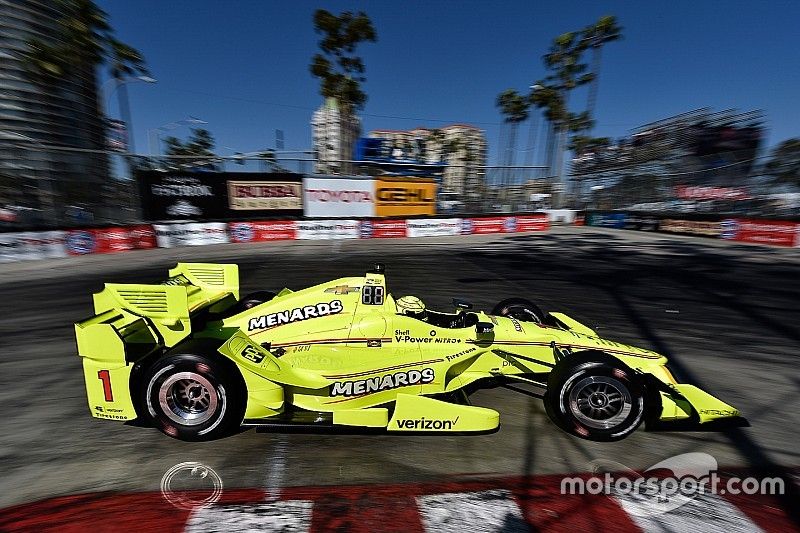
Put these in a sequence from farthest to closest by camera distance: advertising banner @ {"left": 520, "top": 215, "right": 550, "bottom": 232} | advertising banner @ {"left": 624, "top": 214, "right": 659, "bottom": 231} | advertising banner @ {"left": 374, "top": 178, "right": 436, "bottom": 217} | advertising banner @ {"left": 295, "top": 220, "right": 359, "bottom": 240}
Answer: advertising banner @ {"left": 520, "top": 215, "right": 550, "bottom": 232} → advertising banner @ {"left": 624, "top": 214, "right": 659, "bottom": 231} → advertising banner @ {"left": 374, "top": 178, "right": 436, "bottom": 217} → advertising banner @ {"left": 295, "top": 220, "right": 359, "bottom": 240}

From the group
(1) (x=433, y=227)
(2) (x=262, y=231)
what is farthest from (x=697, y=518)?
(1) (x=433, y=227)

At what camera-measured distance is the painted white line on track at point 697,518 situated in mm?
2824

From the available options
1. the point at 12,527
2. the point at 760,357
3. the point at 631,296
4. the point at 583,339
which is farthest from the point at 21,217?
the point at 760,357

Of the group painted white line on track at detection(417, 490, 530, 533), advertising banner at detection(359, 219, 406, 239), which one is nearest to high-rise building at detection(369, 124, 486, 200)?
advertising banner at detection(359, 219, 406, 239)

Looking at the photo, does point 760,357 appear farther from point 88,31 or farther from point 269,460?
point 88,31

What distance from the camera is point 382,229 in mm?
22188

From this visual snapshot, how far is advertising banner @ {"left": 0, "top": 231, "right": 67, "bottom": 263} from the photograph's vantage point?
14523mm

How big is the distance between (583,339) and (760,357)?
3959 mm

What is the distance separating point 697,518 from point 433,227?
20.8 meters

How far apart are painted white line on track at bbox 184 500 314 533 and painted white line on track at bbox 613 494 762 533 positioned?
7.91ft

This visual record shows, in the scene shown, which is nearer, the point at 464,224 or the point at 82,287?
the point at 82,287

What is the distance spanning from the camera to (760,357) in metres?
6.09

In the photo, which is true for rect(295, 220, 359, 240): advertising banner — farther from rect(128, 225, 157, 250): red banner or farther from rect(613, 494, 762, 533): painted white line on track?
rect(613, 494, 762, 533): painted white line on track

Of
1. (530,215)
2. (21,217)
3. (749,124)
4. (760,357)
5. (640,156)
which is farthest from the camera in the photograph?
(640,156)
